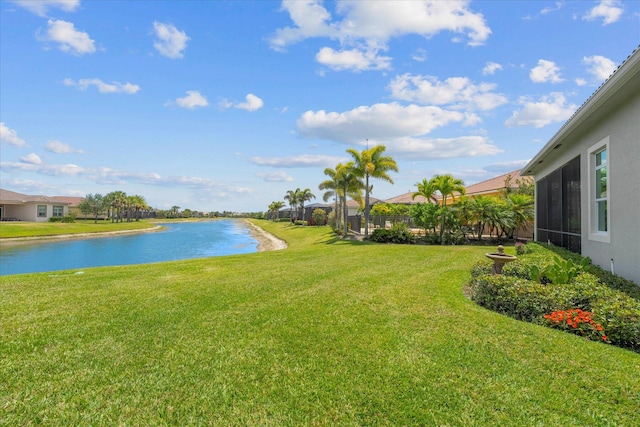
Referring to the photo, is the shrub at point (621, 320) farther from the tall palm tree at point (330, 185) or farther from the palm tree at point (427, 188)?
the tall palm tree at point (330, 185)

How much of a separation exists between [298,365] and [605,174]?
7.43 meters

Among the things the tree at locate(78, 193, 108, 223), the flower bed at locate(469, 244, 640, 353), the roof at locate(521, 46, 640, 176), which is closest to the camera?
the flower bed at locate(469, 244, 640, 353)

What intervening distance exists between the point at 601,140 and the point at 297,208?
5177 cm

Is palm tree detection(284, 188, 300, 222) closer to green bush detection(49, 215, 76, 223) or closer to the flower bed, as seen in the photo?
green bush detection(49, 215, 76, 223)

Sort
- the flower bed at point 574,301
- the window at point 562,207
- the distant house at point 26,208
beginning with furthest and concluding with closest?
the distant house at point 26,208 < the window at point 562,207 < the flower bed at point 574,301

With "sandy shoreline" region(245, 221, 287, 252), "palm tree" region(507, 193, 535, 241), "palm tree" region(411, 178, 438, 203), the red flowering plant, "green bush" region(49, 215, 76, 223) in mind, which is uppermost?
"palm tree" region(411, 178, 438, 203)

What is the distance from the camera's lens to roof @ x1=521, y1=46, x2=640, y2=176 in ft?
14.6

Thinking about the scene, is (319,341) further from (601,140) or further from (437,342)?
(601,140)

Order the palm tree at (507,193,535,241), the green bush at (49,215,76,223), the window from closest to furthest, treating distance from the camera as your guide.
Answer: the window, the palm tree at (507,193,535,241), the green bush at (49,215,76,223)

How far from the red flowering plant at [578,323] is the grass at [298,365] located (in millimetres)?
260

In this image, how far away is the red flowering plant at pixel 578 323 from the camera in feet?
13.1

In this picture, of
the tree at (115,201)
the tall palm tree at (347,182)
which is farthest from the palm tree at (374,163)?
the tree at (115,201)

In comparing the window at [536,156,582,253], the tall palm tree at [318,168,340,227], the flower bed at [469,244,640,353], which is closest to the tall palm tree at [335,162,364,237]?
the tall palm tree at [318,168,340,227]

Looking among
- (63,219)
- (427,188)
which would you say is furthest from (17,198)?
(427,188)
